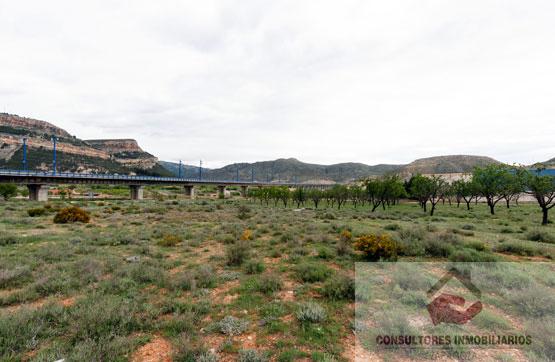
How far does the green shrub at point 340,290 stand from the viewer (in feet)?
21.6

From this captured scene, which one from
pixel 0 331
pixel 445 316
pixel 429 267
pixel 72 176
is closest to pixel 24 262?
pixel 0 331

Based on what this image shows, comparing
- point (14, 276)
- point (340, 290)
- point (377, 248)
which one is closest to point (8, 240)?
point (14, 276)

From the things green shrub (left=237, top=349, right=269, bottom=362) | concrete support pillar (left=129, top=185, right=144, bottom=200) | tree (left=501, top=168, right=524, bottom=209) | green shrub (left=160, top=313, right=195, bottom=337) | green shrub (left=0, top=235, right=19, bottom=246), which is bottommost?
concrete support pillar (left=129, top=185, right=144, bottom=200)

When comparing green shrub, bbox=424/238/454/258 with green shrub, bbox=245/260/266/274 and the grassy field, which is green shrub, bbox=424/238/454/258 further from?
green shrub, bbox=245/260/266/274

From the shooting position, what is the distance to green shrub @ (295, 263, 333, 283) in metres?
7.90

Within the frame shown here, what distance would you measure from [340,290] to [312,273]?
1.51 meters

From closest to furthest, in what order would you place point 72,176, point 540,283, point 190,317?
point 190,317
point 540,283
point 72,176

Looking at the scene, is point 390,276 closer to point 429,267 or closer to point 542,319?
point 429,267

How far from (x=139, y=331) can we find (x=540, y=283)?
11935 millimetres

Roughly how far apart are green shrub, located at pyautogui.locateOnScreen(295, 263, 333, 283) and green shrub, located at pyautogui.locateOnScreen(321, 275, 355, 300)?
98cm

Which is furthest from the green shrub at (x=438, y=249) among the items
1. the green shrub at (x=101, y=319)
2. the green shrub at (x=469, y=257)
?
the green shrub at (x=101, y=319)

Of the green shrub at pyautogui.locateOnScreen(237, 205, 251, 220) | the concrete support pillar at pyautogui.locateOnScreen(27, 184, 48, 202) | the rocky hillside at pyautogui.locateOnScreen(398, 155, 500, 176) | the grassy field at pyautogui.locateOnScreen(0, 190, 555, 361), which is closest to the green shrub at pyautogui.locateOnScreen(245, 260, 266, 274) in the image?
the grassy field at pyautogui.locateOnScreen(0, 190, 555, 361)

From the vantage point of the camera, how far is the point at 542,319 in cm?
513

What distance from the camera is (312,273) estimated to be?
26.3ft
